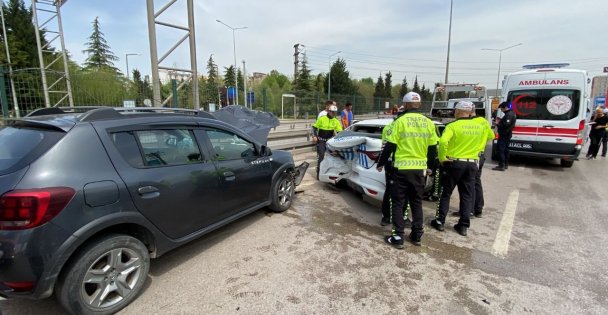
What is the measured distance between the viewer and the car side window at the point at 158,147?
8.86 ft

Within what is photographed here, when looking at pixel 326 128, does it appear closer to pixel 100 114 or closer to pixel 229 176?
pixel 229 176

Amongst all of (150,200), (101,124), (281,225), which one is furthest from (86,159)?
(281,225)

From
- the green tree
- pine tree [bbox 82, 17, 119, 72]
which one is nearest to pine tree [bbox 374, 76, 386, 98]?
the green tree

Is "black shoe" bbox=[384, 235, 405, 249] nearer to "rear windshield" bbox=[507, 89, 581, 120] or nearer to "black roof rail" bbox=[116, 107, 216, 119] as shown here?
"black roof rail" bbox=[116, 107, 216, 119]

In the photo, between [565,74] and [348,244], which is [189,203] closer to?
[348,244]

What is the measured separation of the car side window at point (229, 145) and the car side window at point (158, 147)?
293mm

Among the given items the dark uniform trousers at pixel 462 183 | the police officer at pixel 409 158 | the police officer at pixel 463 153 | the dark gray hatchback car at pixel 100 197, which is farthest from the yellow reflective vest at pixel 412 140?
the dark gray hatchback car at pixel 100 197

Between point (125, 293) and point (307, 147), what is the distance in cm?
814

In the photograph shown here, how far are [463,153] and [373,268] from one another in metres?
2.00

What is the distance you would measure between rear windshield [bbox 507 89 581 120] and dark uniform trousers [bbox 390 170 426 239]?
7.27 metres

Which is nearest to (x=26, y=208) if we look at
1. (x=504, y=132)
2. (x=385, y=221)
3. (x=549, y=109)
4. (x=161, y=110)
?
(x=161, y=110)

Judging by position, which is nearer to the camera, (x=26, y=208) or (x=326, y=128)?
(x=26, y=208)

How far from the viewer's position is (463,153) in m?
4.15

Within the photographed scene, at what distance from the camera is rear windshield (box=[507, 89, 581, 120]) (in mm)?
8250
